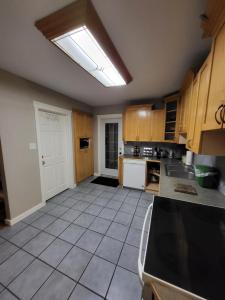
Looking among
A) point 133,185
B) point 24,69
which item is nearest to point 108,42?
point 24,69

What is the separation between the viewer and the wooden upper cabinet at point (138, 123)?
129 inches

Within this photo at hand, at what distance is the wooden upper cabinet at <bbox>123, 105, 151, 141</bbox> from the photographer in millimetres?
3278

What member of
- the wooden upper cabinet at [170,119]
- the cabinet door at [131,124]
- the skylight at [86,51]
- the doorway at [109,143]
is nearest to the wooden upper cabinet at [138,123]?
the cabinet door at [131,124]

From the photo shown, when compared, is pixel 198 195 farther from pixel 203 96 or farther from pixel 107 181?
pixel 107 181

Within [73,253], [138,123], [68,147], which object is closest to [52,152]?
[68,147]

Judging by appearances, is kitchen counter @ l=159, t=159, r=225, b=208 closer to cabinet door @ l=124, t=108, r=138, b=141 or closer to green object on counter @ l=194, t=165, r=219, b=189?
green object on counter @ l=194, t=165, r=219, b=189

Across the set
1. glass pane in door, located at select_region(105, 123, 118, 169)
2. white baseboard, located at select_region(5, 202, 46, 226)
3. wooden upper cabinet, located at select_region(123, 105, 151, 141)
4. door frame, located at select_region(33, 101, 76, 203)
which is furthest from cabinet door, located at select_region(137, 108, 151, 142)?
white baseboard, located at select_region(5, 202, 46, 226)

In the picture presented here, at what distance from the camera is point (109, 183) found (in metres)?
3.79

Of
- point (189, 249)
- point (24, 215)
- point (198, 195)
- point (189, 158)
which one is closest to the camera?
point (189, 249)

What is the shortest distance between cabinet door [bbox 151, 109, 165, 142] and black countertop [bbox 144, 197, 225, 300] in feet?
7.45

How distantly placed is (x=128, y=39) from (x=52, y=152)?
8.46 feet

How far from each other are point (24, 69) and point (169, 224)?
2524mm

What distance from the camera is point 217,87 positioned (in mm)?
800

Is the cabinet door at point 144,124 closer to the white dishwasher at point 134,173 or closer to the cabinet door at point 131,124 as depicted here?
the cabinet door at point 131,124
